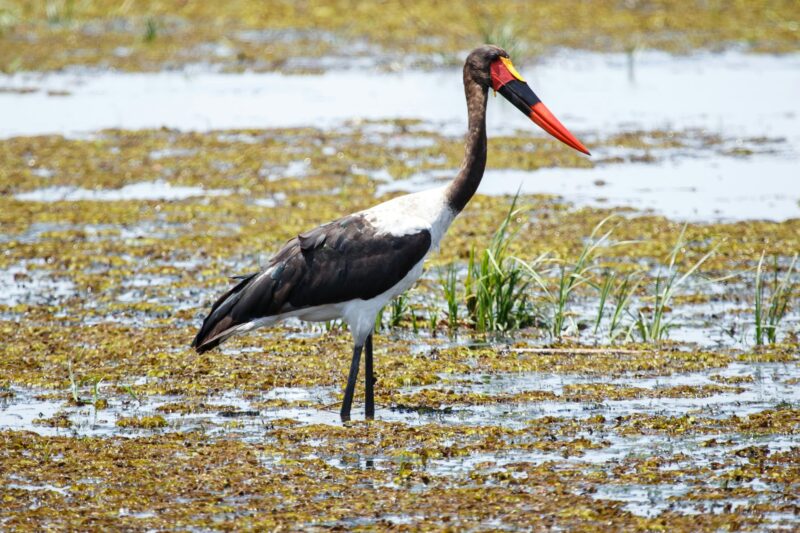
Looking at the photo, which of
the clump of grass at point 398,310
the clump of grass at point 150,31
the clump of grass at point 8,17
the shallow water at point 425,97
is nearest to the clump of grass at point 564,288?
the clump of grass at point 398,310

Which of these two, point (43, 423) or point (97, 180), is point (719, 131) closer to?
point (97, 180)

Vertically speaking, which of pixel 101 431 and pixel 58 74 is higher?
pixel 58 74

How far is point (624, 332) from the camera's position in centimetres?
824

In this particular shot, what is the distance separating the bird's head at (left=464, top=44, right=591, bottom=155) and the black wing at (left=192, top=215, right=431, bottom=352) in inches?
37.6

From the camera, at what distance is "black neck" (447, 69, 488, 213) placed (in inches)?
268

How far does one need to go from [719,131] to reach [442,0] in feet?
26.3

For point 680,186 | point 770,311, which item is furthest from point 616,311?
point 680,186

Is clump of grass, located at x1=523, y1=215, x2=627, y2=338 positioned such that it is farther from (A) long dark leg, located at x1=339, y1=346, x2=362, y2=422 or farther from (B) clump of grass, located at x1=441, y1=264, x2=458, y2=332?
(A) long dark leg, located at x1=339, y1=346, x2=362, y2=422

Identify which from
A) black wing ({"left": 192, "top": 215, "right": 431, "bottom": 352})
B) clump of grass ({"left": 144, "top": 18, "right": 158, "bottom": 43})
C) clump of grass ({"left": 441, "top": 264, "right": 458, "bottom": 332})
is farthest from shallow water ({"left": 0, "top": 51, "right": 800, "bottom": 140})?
black wing ({"left": 192, "top": 215, "right": 431, "bottom": 352})

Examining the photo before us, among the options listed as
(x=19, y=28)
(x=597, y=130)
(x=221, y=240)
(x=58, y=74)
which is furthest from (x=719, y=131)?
(x=19, y=28)

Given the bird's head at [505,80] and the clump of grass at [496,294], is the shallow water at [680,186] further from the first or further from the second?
the bird's head at [505,80]

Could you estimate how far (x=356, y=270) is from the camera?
6.71m

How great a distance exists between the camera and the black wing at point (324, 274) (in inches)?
263

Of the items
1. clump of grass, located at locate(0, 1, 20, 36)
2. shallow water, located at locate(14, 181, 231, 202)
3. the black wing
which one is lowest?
the black wing
